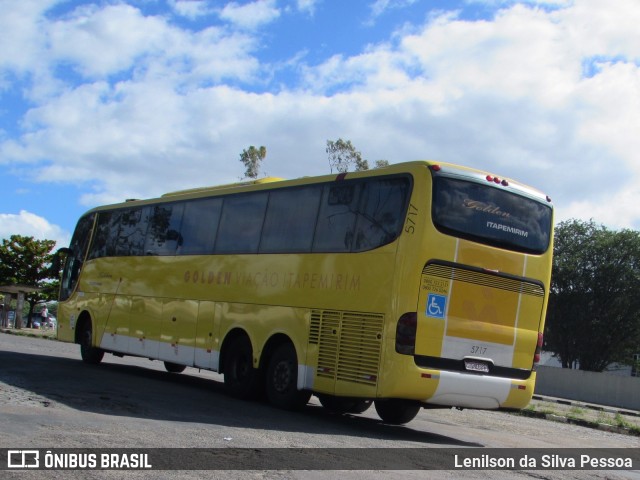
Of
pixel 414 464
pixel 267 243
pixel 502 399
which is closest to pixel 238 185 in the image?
pixel 267 243

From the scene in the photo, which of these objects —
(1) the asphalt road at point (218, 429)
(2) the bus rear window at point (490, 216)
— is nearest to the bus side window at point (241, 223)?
(1) the asphalt road at point (218, 429)

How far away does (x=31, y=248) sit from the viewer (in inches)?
2094

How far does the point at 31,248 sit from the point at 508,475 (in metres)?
49.9

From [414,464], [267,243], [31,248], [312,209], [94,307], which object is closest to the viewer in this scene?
[414,464]

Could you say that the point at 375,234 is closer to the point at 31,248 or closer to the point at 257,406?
the point at 257,406

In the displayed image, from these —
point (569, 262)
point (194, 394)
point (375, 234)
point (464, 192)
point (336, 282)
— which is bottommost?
point (194, 394)

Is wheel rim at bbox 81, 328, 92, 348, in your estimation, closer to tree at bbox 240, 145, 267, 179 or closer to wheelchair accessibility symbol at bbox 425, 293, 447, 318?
wheelchair accessibility symbol at bbox 425, 293, 447, 318

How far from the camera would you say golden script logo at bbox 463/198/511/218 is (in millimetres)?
11078

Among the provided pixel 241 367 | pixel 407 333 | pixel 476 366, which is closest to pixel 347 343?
pixel 407 333

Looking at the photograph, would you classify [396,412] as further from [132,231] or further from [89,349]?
[89,349]

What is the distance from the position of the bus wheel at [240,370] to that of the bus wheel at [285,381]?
43 centimetres

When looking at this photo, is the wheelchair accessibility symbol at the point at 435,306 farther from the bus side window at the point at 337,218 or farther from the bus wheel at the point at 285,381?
the bus wheel at the point at 285,381

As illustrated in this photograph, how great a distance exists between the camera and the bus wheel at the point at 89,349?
19.0 metres

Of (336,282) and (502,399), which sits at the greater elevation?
(336,282)
